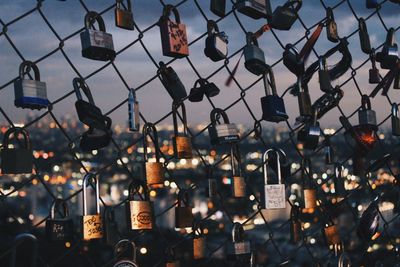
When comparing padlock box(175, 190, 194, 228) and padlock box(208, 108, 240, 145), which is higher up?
padlock box(208, 108, 240, 145)

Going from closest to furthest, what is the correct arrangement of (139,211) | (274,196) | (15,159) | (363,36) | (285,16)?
1. (15,159)
2. (139,211)
3. (274,196)
4. (285,16)
5. (363,36)

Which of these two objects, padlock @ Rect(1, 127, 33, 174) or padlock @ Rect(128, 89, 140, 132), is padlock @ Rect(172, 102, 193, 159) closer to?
padlock @ Rect(128, 89, 140, 132)

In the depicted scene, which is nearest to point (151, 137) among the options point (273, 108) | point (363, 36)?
point (273, 108)

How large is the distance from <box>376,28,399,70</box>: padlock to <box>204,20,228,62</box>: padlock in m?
0.80

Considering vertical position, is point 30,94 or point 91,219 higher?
point 30,94

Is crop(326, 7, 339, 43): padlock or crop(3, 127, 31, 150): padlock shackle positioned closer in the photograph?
crop(3, 127, 31, 150): padlock shackle

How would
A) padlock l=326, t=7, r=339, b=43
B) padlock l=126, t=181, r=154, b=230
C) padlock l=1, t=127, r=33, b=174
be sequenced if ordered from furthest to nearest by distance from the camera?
padlock l=326, t=7, r=339, b=43
padlock l=126, t=181, r=154, b=230
padlock l=1, t=127, r=33, b=174

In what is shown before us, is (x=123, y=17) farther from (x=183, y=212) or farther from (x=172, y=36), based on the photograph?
(x=183, y=212)

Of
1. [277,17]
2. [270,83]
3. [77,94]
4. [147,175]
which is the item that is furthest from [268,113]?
[77,94]

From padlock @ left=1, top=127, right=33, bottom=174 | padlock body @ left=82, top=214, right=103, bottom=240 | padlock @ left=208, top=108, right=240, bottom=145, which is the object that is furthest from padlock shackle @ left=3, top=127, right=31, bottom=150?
padlock @ left=208, top=108, right=240, bottom=145

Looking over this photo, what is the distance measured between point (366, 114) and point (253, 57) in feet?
1.91

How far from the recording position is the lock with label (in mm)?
1763

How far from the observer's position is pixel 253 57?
70.6 inches

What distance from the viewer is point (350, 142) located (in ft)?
7.13
